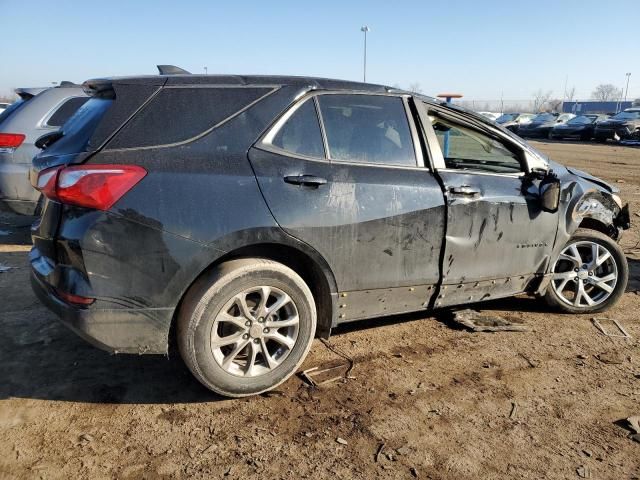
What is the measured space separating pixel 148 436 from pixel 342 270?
4.69 ft

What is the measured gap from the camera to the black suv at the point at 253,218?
102 inches

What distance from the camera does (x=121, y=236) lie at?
2.55 m

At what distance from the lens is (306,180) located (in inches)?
116

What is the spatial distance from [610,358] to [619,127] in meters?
27.0

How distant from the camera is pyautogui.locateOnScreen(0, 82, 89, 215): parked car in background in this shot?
566cm

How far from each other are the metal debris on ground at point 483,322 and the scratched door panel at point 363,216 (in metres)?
0.80

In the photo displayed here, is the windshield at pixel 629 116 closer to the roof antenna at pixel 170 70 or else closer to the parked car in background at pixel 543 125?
the parked car in background at pixel 543 125

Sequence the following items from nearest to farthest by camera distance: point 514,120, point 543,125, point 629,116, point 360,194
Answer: point 360,194 → point 629,116 → point 543,125 → point 514,120

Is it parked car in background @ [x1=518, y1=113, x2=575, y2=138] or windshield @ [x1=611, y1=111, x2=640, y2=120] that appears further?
parked car in background @ [x1=518, y1=113, x2=575, y2=138]

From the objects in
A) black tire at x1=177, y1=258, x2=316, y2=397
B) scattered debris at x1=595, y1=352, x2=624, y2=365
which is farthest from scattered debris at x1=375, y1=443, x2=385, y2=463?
scattered debris at x1=595, y1=352, x2=624, y2=365

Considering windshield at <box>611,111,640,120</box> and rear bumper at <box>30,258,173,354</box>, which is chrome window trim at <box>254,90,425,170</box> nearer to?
rear bumper at <box>30,258,173,354</box>

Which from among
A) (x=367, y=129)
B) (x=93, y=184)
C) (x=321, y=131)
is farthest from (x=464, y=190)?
(x=93, y=184)

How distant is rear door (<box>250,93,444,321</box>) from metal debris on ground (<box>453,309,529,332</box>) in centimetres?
71

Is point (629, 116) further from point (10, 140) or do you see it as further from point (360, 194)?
point (10, 140)
